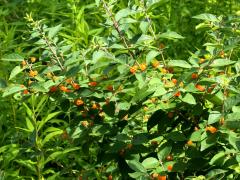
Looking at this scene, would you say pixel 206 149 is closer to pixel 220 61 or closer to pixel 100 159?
pixel 220 61

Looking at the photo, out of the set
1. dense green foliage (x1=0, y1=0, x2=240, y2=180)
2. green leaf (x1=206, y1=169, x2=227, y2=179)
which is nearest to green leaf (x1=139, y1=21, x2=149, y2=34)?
dense green foliage (x1=0, y1=0, x2=240, y2=180)

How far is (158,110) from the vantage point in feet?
10.2

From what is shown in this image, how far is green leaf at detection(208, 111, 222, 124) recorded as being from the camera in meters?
2.77

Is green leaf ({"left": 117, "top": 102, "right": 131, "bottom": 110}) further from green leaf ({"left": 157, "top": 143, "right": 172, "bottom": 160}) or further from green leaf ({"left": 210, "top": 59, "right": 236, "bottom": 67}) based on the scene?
green leaf ({"left": 210, "top": 59, "right": 236, "bottom": 67})

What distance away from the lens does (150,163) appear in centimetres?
296

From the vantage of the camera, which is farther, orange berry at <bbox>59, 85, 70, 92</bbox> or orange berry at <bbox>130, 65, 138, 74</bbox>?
orange berry at <bbox>59, 85, 70, 92</bbox>

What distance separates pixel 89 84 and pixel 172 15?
256 centimetres

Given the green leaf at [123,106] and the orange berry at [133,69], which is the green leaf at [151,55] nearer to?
the orange berry at [133,69]

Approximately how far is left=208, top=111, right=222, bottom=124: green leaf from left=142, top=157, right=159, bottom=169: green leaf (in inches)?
15.8

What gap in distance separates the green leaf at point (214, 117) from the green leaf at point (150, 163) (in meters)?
0.40

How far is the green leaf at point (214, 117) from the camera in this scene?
9.09 feet

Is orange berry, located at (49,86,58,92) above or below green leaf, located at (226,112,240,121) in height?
above

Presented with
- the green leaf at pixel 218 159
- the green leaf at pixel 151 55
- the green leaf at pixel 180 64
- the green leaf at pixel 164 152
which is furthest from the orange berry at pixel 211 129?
the green leaf at pixel 151 55

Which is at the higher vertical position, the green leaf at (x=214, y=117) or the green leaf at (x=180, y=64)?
the green leaf at (x=180, y=64)
